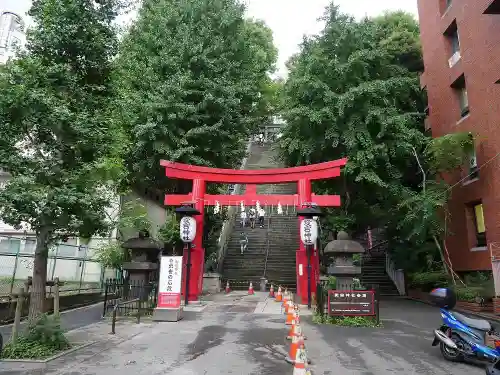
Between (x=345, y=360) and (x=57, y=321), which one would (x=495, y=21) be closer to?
(x=345, y=360)

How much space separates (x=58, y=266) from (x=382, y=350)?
41.6 ft

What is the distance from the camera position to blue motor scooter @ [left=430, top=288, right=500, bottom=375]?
22.9ft

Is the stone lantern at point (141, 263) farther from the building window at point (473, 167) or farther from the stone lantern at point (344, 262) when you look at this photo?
the building window at point (473, 167)

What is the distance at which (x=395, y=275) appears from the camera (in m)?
21.2

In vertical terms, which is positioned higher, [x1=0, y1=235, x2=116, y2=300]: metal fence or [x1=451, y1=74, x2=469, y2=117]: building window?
[x1=451, y1=74, x2=469, y2=117]: building window

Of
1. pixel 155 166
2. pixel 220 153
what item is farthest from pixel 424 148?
pixel 155 166

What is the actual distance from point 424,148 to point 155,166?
1284cm

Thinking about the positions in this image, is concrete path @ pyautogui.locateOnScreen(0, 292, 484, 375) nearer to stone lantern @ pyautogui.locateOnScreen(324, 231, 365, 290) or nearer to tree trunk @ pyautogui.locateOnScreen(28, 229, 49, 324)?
tree trunk @ pyautogui.locateOnScreen(28, 229, 49, 324)

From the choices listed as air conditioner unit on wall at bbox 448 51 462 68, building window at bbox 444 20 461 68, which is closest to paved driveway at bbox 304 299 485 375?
air conditioner unit on wall at bbox 448 51 462 68

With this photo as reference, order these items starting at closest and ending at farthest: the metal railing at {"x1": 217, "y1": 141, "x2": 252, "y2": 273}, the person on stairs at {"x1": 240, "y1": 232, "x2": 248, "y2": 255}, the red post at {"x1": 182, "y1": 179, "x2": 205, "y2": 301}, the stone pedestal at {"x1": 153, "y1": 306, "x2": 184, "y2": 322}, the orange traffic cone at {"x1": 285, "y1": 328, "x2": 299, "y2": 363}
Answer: the orange traffic cone at {"x1": 285, "y1": 328, "x2": 299, "y2": 363}
the stone pedestal at {"x1": 153, "y1": 306, "x2": 184, "y2": 322}
the red post at {"x1": 182, "y1": 179, "x2": 205, "y2": 301}
the metal railing at {"x1": 217, "y1": 141, "x2": 252, "y2": 273}
the person on stairs at {"x1": 240, "y1": 232, "x2": 248, "y2": 255}

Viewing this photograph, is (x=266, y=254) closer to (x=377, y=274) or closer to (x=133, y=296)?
(x=377, y=274)

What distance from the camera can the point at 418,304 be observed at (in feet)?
56.1

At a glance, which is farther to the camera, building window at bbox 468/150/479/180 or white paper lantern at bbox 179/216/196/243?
building window at bbox 468/150/479/180

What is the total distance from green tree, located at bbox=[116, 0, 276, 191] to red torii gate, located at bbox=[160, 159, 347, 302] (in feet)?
3.39
